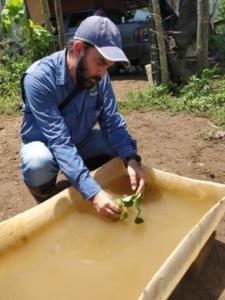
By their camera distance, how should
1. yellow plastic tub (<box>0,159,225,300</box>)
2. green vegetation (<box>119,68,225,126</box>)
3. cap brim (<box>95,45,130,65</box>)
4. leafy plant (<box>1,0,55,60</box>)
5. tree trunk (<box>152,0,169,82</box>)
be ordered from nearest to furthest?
yellow plastic tub (<box>0,159,225,300</box>), cap brim (<box>95,45,130,65</box>), green vegetation (<box>119,68,225,126</box>), tree trunk (<box>152,0,169,82</box>), leafy plant (<box>1,0,55,60</box>)

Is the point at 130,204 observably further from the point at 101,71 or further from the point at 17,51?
the point at 17,51

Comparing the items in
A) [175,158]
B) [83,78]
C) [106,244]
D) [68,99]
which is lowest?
[175,158]

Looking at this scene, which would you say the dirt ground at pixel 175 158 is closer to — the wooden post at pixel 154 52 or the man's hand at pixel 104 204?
the man's hand at pixel 104 204

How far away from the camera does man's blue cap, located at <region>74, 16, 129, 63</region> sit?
94.5 inches

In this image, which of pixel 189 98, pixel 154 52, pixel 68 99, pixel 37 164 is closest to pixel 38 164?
pixel 37 164

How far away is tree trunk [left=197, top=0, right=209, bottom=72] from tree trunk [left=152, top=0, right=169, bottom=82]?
0.42m

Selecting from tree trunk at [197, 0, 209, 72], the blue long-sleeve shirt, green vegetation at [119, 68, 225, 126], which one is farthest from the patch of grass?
the blue long-sleeve shirt

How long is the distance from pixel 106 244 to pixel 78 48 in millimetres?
989

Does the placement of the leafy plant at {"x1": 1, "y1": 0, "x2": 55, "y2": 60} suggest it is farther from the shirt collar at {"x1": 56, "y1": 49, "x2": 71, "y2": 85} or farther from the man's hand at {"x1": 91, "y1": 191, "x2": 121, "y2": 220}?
the man's hand at {"x1": 91, "y1": 191, "x2": 121, "y2": 220}

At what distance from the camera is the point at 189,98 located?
5.42 meters

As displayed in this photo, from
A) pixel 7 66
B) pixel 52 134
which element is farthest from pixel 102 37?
pixel 7 66

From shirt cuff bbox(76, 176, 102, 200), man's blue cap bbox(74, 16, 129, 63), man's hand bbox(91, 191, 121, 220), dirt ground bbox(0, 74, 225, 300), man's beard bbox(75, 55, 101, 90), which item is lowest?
dirt ground bbox(0, 74, 225, 300)

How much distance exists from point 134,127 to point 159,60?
1.53m

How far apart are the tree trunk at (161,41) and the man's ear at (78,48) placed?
3396 mm
